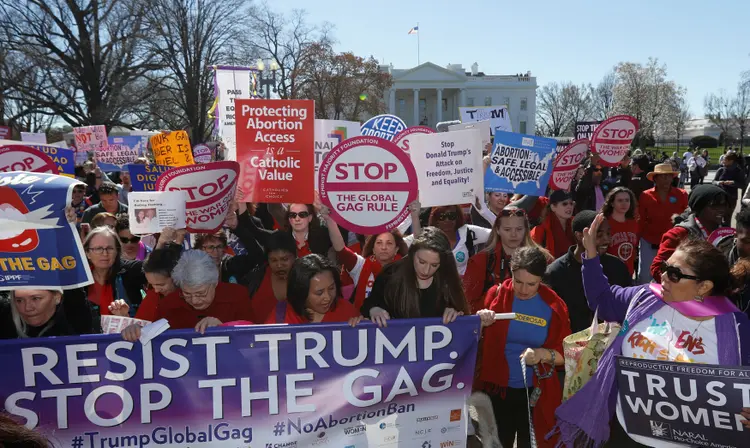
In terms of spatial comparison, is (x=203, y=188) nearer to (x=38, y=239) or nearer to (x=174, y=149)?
(x=38, y=239)

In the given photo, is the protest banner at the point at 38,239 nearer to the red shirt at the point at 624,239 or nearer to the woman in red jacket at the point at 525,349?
the woman in red jacket at the point at 525,349

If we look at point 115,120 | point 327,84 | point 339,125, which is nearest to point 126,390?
point 339,125

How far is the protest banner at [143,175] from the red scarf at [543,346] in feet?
16.7

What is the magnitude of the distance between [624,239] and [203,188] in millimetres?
4221

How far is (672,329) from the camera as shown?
118 inches

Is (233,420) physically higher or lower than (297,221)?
lower

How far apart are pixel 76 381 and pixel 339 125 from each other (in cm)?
424

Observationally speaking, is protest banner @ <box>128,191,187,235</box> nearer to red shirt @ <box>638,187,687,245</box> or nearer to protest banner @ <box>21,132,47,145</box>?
red shirt @ <box>638,187,687,245</box>

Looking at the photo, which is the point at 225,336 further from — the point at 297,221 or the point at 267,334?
the point at 297,221

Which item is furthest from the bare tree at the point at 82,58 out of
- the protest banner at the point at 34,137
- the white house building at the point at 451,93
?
the white house building at the point at 451,93

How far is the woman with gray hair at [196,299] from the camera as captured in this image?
12.0ft

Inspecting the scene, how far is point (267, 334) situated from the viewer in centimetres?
332

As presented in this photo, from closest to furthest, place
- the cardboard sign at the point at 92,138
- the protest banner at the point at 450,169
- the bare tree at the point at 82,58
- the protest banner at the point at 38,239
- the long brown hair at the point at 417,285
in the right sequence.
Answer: the protest banner at the point at 38,239 → the long brown hair at the point at 417,285 → the protest banner at the point at 450,169 → the cardboard sign at the point at 92,138 → the bare tree at the point at 82,58

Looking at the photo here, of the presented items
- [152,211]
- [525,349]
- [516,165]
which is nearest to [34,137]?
[152,211]
